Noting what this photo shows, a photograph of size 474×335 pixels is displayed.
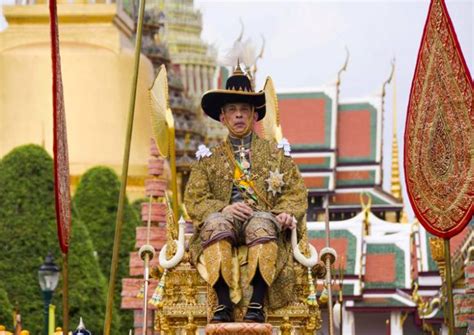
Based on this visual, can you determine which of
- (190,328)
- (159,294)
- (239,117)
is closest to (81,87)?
(159,294)

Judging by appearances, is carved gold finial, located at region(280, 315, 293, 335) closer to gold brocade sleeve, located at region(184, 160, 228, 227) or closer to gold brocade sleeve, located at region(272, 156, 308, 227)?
gold brocade sleeve, located at region(272, 156, 308, 227)

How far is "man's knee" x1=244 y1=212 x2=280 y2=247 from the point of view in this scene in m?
13.0

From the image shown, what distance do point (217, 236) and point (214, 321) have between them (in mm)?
613

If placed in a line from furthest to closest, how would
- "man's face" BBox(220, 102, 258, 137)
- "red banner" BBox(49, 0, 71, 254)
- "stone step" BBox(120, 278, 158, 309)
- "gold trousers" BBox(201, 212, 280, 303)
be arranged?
"stone step" BBox(120, 278, 158, 309) → "man's face" BBox(220, 102, 258, 137) → "gold trousers" BBox(201, 212, 280, 303) → "red banner" BBox(49, 0, 71, 254)

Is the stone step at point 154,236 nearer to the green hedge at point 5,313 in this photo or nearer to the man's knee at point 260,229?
the green hedge at point 5,313

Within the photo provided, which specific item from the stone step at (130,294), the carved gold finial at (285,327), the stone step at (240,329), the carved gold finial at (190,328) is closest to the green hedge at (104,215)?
the stone step at (130,294)

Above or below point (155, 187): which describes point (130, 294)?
below

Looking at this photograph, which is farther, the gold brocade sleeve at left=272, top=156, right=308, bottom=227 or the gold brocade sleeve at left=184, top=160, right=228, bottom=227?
the gold brocade sleeve at left=272, top=156, right=308, bottom=227

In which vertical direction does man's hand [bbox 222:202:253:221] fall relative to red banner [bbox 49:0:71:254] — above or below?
below

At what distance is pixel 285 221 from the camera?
13.4 metres

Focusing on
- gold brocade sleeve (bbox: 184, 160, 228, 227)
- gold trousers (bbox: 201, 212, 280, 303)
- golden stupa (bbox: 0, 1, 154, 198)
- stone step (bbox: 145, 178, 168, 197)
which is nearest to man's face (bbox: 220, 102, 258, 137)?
gold brocade sleeve (bbox: 184, 160, 228, 227)

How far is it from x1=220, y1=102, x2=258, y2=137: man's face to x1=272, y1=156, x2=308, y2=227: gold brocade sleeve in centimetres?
39

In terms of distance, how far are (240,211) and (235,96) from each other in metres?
1.03

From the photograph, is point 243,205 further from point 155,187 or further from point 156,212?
point 155,187
